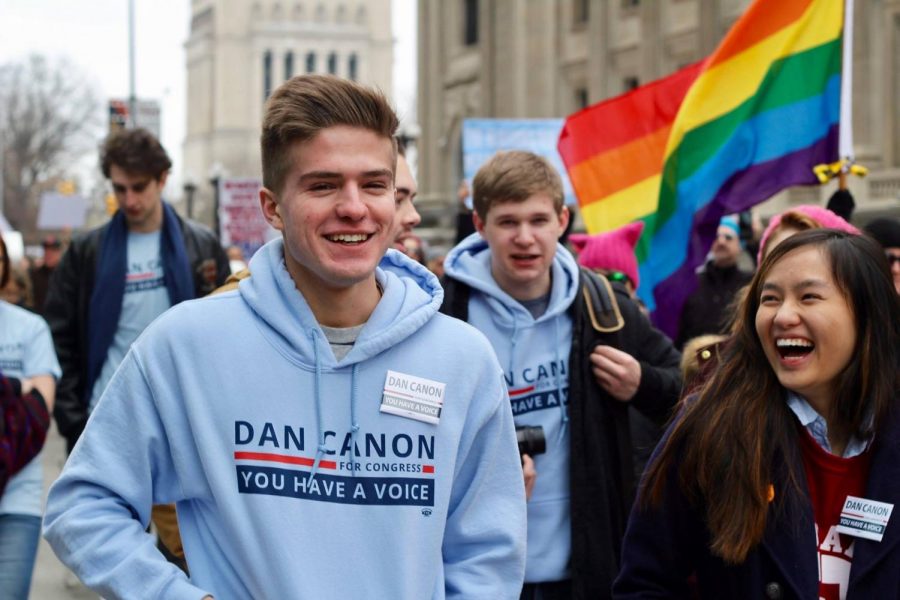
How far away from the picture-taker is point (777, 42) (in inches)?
336

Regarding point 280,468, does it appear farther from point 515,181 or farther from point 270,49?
point 270,49

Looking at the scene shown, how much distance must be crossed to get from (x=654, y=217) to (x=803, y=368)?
5396 millimetres

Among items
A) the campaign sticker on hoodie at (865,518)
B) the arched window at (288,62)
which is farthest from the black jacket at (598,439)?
the arched window at (288,62)

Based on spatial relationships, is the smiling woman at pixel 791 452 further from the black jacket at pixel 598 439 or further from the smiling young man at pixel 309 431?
the black jacket at pixel 598 439

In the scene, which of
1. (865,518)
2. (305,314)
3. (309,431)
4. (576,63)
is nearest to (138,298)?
(305,314)

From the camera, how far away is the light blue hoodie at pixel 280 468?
113 inches

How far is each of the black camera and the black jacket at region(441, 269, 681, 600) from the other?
0.77 feet

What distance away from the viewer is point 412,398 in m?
3.00

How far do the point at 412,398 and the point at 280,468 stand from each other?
0.31 meters

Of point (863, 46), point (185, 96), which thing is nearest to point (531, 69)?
point (863, 46)

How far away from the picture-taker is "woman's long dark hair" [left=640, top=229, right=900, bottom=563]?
132 inches

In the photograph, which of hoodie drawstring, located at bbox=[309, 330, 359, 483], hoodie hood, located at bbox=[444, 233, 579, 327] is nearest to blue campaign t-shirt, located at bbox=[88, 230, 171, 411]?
hoodie hood, located at bbox=[444, 233, 579, 327]

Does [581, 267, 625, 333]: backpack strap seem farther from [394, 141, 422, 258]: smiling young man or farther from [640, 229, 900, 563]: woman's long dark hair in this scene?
[640, 229, 900, 563]: woman's long dark hair

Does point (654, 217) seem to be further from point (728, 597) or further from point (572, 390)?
point (728, 597)
